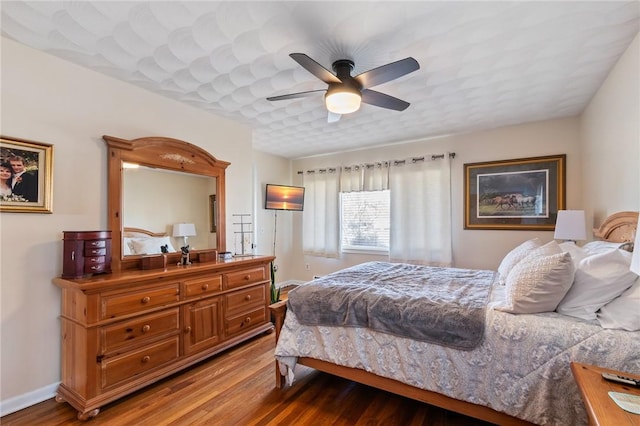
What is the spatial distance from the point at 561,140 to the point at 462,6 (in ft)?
9.15

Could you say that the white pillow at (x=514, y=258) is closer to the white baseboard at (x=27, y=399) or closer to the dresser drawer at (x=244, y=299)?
the dresser drawer at (x=244, y=299)

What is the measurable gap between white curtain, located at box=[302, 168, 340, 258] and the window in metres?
0.14

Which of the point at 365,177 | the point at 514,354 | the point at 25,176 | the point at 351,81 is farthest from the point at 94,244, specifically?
the point at 365,177

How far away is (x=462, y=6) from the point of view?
1732 mm

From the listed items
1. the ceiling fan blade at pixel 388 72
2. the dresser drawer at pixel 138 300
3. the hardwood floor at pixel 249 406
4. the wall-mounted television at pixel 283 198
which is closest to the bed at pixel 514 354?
the hardwood floor at pixel 249 406

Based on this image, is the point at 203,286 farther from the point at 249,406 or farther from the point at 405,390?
the point at 405,390

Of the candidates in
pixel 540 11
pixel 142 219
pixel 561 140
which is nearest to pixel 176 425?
pixel 142 219

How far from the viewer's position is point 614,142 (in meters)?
2.47

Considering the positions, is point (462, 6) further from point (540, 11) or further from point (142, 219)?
point (142, 219)

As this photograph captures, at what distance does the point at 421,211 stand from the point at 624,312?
2.98m

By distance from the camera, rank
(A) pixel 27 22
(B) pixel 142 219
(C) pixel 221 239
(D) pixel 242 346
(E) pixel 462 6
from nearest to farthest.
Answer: (E) pixel 462 6 → (A) pixel 27 22 → (B) pixel 142 219 → (D) pixel 242 346 → (C) pixel 221 239

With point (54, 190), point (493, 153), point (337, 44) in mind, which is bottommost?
point (54, 190)

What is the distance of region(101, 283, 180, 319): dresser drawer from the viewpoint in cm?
210

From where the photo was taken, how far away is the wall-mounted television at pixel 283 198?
16.3 ft
